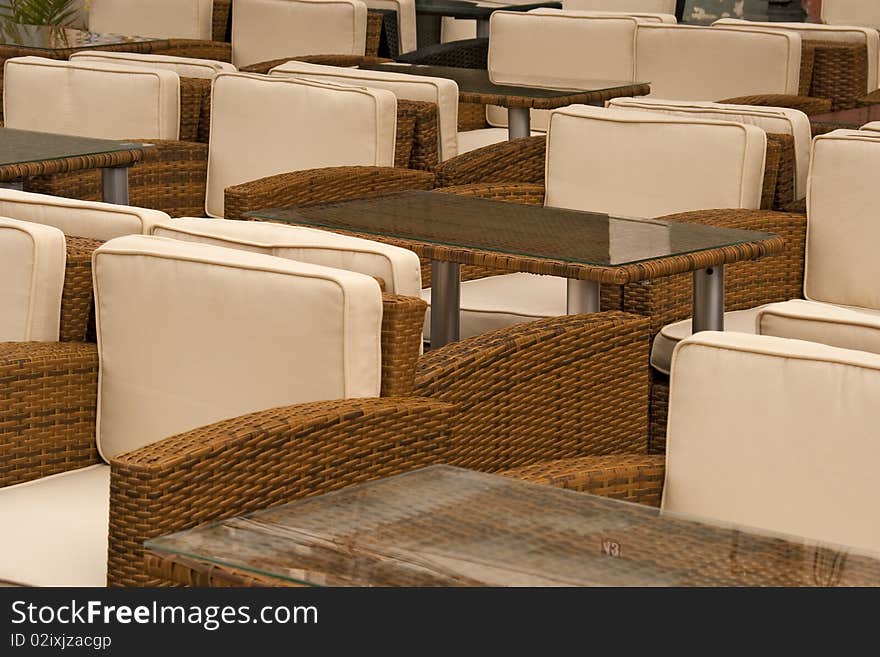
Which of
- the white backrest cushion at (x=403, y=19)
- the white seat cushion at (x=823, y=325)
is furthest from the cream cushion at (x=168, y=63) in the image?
the white seat cushion at (x=823, y=325)

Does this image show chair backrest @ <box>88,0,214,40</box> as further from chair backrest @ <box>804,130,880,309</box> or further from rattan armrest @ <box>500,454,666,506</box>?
rattan armrest @ <box>500,454,666,506</box>

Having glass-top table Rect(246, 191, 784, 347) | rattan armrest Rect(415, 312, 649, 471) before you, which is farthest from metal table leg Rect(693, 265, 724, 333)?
rattan armrest Rect(415, 312, 649, 471)

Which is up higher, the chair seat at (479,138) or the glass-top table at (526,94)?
the glass-top table at (526,94)

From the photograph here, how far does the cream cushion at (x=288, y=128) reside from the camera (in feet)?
14.7

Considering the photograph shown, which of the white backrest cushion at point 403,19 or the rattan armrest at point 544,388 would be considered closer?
the rattan armrest at point 544,388

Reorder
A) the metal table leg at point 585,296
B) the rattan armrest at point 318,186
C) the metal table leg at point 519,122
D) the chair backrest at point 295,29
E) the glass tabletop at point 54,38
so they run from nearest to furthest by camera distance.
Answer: the metal table leg at point 585,296 < the rattan armrest at point 318,186 < the metal table leg at point 519,122 < the glass tabletop at point 54,38 < the chair backrest at point 295,29

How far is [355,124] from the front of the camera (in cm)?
448

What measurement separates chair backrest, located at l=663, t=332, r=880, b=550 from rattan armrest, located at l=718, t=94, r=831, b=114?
3.35 meters

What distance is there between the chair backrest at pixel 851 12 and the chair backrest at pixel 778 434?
6.05 meters

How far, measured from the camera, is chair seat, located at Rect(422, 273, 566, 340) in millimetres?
3729

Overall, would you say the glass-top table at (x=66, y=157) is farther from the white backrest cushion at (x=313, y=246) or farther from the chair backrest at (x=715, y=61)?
the chair backrest at (x=715, y=61)

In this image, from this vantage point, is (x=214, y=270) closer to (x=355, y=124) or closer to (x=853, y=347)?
(x=853, y=347)
